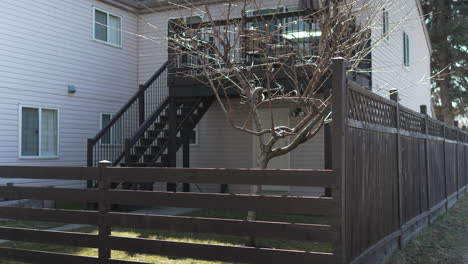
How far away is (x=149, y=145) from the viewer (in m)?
11.5

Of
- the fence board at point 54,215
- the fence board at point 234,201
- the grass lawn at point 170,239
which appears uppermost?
the fence board at point 234,201

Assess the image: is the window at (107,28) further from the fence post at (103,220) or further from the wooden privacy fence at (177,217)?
the fence post at (103,220)

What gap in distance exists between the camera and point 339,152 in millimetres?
4418

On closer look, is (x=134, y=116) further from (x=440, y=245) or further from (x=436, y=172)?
(x=440, y=245)

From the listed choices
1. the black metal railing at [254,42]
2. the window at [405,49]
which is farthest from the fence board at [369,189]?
the window at [405,49]

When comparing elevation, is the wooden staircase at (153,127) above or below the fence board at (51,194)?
above

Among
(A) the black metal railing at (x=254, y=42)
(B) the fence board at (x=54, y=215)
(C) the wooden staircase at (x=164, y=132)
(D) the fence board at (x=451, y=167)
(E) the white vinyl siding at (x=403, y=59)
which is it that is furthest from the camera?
(E) the white vinyl siding at (x=403, y=59)

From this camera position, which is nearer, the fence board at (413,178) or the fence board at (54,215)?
the fence board at (54,215)

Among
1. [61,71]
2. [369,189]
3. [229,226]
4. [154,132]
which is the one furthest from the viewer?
[61,71]

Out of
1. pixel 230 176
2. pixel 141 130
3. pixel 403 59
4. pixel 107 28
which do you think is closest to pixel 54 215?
pixel 230 176

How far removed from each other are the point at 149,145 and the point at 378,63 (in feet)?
21.8

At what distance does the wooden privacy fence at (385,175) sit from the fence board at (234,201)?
1.37ft

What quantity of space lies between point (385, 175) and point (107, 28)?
10.7m

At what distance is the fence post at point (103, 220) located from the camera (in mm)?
5172
